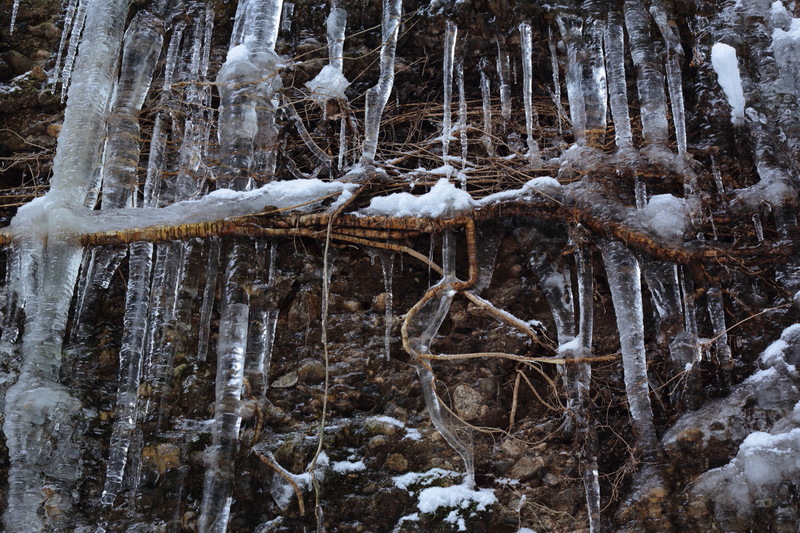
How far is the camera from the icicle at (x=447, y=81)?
3.74 metres

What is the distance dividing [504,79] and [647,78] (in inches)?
29.1

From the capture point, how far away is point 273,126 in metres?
3.75

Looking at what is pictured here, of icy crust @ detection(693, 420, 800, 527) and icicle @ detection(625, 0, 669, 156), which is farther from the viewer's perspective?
icicle @ detection(625, 0, 669, 156)

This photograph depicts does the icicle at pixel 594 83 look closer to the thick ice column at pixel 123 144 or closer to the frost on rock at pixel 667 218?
the frost on rock at pixel 667 218

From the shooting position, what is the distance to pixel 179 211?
3451mm

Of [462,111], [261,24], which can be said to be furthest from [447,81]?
[261,24]

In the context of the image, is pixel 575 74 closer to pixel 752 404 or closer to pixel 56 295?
pixel 752 404

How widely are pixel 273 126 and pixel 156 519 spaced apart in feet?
6.36

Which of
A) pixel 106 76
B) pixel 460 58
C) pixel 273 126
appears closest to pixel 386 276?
pixel 273 126

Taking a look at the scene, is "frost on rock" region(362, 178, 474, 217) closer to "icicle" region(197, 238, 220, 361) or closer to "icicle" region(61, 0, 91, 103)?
"icicle" region(197, 238, 220, 361)

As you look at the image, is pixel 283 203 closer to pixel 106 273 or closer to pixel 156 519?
pixel 106 273

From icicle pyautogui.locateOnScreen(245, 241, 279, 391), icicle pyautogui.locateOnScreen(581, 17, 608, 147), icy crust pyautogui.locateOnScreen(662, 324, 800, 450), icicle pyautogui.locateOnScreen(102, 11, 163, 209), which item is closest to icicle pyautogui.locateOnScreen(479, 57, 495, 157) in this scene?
A: icicle pyautogui.locateOnScreen(581, 17, 608, 147)

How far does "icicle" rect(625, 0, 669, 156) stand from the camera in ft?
11.6

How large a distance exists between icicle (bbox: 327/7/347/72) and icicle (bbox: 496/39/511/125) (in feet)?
2.77
